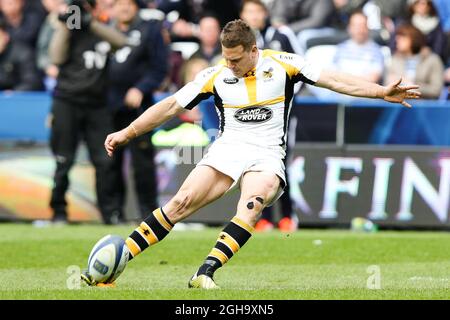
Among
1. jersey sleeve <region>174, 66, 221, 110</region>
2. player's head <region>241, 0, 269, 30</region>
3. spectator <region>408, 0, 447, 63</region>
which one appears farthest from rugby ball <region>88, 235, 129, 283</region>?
spectator <region>408, 0, 447, 63</region>

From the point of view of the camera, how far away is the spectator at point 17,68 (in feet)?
66.0

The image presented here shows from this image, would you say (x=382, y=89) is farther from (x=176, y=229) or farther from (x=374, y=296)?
(x=176, y=229)

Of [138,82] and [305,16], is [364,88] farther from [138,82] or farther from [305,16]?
[305,16]

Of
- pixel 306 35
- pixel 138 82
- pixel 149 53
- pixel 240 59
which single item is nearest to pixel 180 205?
pixel 240 59

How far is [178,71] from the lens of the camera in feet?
64.5

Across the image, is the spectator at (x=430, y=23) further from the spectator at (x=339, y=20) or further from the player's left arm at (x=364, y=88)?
the player's left arm at (x=364, y=88)

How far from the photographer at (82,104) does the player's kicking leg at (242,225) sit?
23.1 ft

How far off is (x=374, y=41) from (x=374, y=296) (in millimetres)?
10975

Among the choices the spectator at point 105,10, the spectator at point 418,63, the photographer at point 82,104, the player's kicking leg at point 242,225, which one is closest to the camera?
the player's kicking leg at point 242,225

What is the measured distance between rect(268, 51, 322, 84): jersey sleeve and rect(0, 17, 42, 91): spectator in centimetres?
1019

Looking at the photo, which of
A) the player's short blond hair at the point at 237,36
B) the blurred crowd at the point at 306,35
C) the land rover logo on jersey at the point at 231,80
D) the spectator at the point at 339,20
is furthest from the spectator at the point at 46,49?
the player's short blond hair at the point at 237,36

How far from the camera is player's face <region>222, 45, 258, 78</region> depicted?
10086mm

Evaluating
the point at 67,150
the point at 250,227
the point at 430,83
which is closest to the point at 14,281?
the point at 250,227

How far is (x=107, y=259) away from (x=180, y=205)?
815mm
